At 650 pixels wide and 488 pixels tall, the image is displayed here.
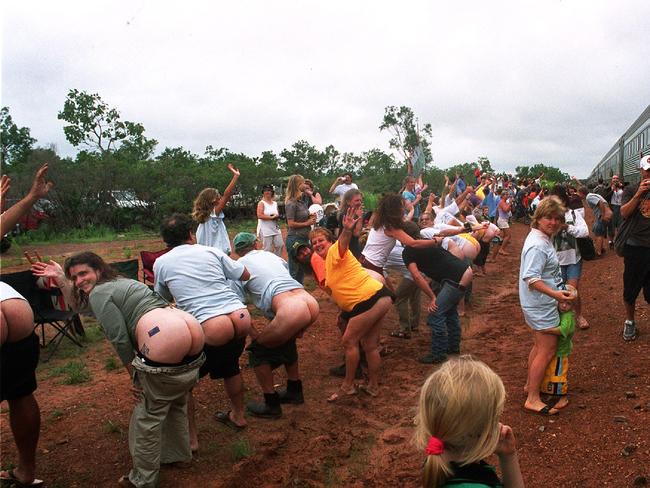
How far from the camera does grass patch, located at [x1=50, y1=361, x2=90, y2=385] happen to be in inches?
211

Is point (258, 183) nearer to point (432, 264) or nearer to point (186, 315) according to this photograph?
point (432, 264)

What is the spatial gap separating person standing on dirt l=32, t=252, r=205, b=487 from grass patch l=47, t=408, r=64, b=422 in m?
1.43

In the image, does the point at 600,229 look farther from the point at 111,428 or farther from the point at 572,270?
the point at 111,428

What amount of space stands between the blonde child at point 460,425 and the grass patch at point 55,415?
394 cm

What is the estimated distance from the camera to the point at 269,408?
14.9 ft

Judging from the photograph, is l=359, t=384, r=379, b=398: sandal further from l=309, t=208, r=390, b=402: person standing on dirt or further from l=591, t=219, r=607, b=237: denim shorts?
l=591, t=219, r=607, b=237: denim shorts

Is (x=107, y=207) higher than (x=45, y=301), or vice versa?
(x=107, y=207)

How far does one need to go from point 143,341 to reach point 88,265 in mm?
636

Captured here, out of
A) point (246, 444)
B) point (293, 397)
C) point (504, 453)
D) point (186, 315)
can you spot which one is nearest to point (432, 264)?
point (293, 397)

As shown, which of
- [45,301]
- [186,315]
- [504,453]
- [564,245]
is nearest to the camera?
[504,453]

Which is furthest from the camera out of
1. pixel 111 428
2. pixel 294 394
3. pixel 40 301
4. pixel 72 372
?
pixel 40 301

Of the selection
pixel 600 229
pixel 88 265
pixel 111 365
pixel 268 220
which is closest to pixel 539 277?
pixel 88 265

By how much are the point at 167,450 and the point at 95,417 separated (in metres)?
1.19

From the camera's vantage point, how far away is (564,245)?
5.82 metres
